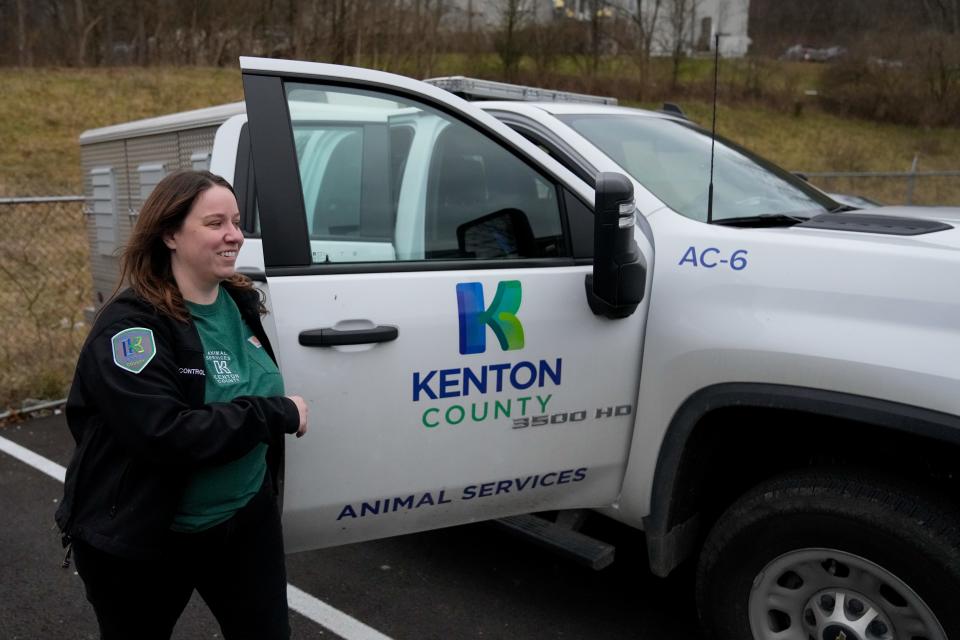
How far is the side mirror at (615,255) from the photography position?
2184mm

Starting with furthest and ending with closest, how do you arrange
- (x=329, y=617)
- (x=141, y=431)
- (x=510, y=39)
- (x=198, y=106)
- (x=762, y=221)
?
(x=510, y=39)
(x=198, y=106)
(x=329, y=617)
(x=762, y=221)
(x=141, y=431)

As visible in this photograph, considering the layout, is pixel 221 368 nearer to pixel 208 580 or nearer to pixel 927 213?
pixel 208 580

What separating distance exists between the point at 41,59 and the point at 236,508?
2852 cm

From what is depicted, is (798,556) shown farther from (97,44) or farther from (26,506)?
(97,44)

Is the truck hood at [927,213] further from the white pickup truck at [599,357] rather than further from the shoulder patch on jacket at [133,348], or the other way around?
the shoulder patch on jacket at [133,348]

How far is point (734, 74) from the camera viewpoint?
29.7m

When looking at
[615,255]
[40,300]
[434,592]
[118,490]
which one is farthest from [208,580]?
[40,300]

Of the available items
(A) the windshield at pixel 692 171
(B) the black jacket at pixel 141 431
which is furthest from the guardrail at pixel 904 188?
(B) the black jacket at pixel 141 431

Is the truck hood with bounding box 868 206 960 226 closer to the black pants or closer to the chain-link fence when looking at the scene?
the black pants

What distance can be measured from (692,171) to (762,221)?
45cm

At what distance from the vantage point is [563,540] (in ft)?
9.07

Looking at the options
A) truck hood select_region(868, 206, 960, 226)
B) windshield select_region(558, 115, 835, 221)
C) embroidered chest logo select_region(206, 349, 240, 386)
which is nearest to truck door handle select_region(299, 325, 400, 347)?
embroidered chest logo select_region(206, 349, 240, 386)

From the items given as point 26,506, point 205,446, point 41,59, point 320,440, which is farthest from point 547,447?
point 41,59

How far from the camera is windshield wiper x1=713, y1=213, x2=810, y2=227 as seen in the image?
2.88 m
